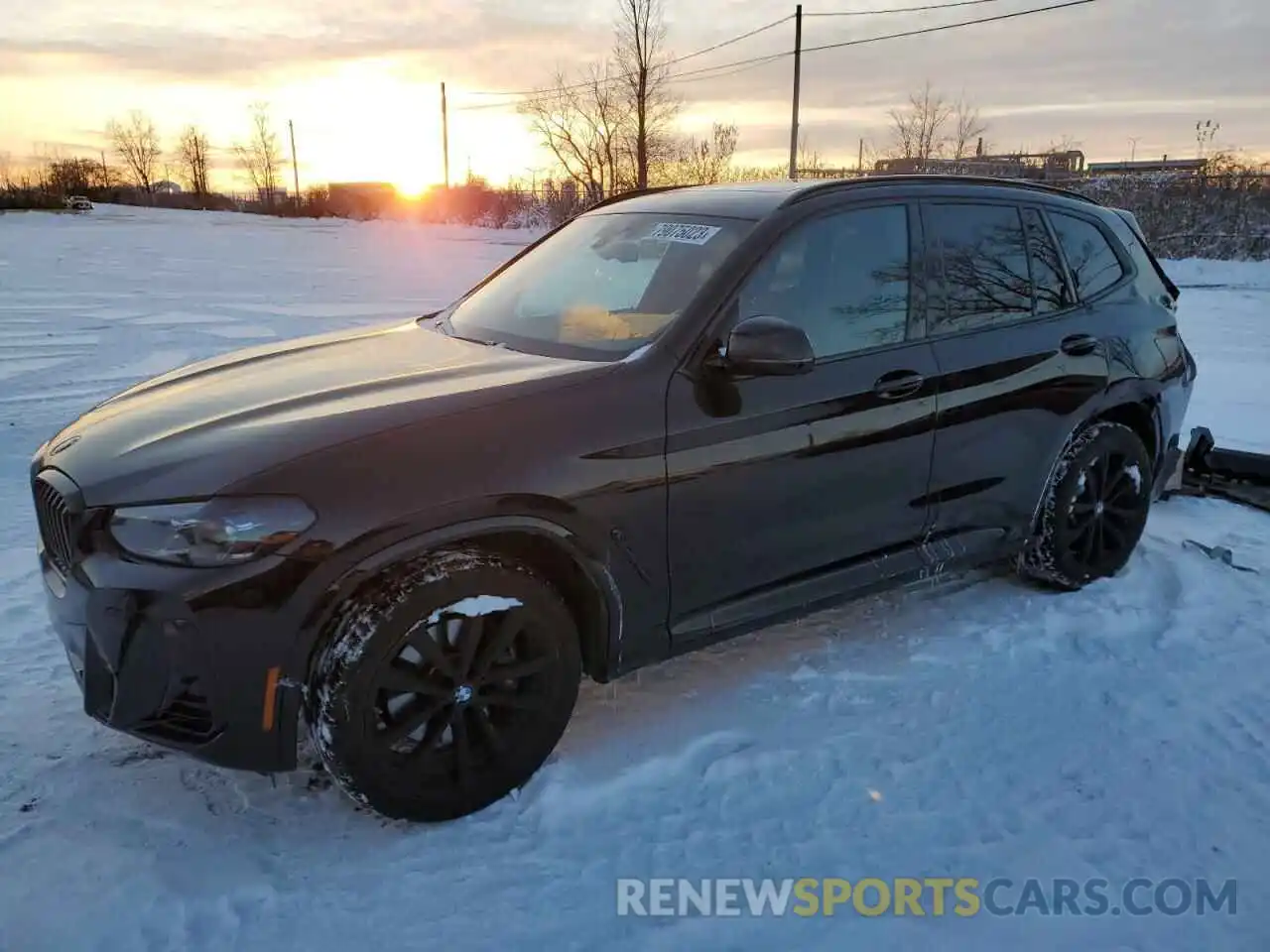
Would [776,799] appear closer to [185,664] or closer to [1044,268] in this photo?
[185,664]

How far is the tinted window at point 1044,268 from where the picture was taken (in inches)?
158

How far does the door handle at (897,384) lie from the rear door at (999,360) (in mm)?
142

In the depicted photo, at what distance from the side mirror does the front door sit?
0.42ft

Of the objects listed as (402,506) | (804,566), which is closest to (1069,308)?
(804,566)

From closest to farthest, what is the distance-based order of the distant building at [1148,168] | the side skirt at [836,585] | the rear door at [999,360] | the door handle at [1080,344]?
the side skirt at [836,585] < the rear door at [999,360] < the door handle at [1080,344] < the distant building at [1148,168]

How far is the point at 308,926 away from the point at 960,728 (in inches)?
84.7

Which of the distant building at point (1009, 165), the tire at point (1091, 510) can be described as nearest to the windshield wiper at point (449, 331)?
the tire at point (1091, 510)

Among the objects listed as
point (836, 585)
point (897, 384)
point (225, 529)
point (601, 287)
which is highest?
point (601, 287)

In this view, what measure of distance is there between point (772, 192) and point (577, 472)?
1.48 m

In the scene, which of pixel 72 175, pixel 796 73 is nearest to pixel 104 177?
pixel 72 175

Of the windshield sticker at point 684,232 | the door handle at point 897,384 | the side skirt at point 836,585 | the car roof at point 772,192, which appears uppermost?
the car roof at point 772,192

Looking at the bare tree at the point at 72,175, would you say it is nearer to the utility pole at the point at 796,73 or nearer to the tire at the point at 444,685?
the utility pole at the point at 796,73

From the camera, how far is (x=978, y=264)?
3.81 m

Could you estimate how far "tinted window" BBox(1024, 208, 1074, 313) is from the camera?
13.2 ft
